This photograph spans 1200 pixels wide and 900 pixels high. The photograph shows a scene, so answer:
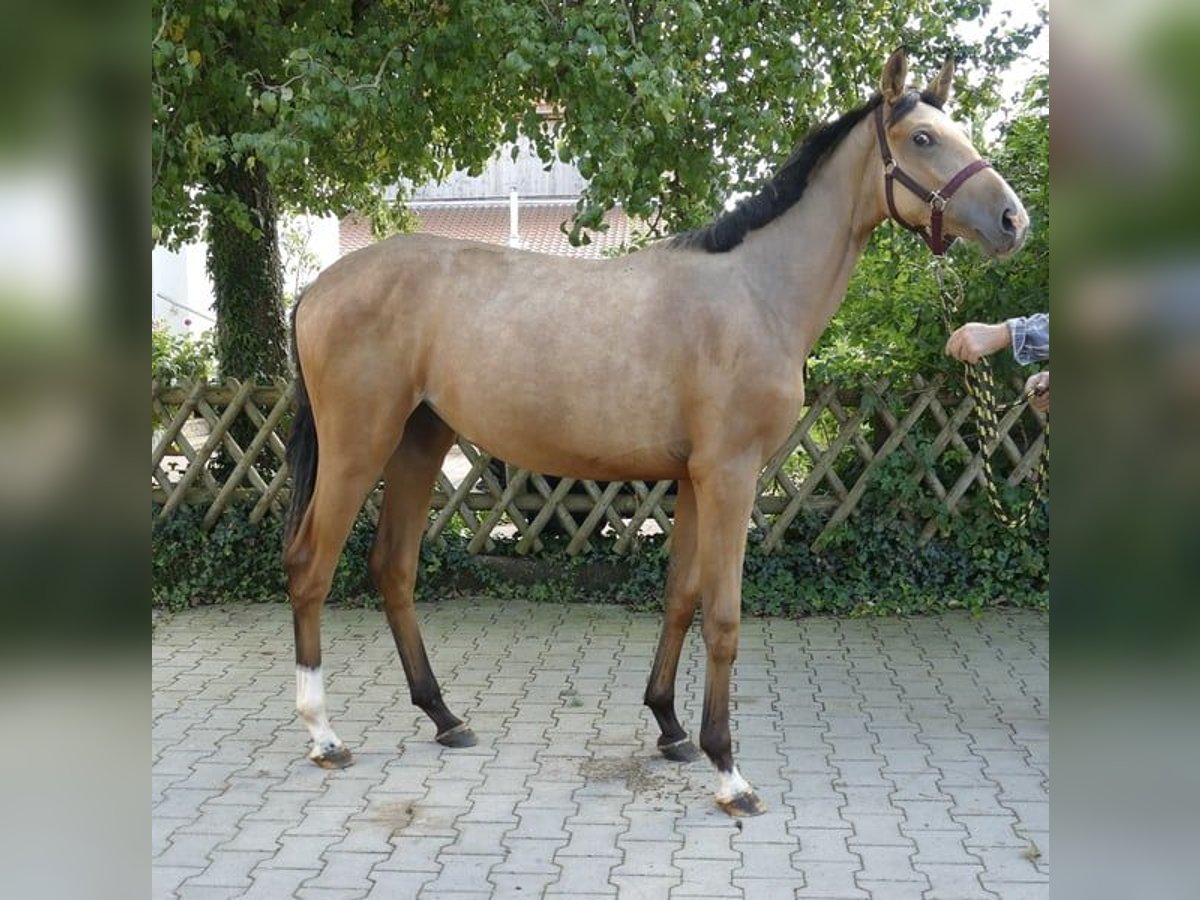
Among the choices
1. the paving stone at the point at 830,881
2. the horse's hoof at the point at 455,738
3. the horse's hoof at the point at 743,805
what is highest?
the paving stone at the point at 830,881

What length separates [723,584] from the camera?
12.3ft

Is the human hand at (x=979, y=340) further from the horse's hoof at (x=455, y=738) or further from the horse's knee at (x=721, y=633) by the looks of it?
the horse's hoof at (x=455, y=738)

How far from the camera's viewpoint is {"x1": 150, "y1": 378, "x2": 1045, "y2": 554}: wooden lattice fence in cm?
644

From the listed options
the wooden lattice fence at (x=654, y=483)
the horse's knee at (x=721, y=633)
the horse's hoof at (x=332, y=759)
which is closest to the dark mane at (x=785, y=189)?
the horse's knee at (x=721, y=633)

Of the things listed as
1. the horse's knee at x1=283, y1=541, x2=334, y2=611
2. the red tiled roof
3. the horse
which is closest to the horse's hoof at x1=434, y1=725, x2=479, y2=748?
the horse

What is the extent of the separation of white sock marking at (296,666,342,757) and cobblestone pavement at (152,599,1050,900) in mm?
95

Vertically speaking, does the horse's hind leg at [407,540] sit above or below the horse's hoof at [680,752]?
above

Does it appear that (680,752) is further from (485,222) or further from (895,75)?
(485,222)

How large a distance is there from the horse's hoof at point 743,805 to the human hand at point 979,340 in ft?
5.43

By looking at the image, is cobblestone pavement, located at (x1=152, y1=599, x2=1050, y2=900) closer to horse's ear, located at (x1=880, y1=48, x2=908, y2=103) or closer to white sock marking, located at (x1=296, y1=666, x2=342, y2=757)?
white sock marking, located at (x1=296, y1=666, x2=342, y2=757)

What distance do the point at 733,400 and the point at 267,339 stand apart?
455cm

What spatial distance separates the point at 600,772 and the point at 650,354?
1.56m

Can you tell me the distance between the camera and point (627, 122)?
5.08m

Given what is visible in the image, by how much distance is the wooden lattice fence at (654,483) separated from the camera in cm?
644
